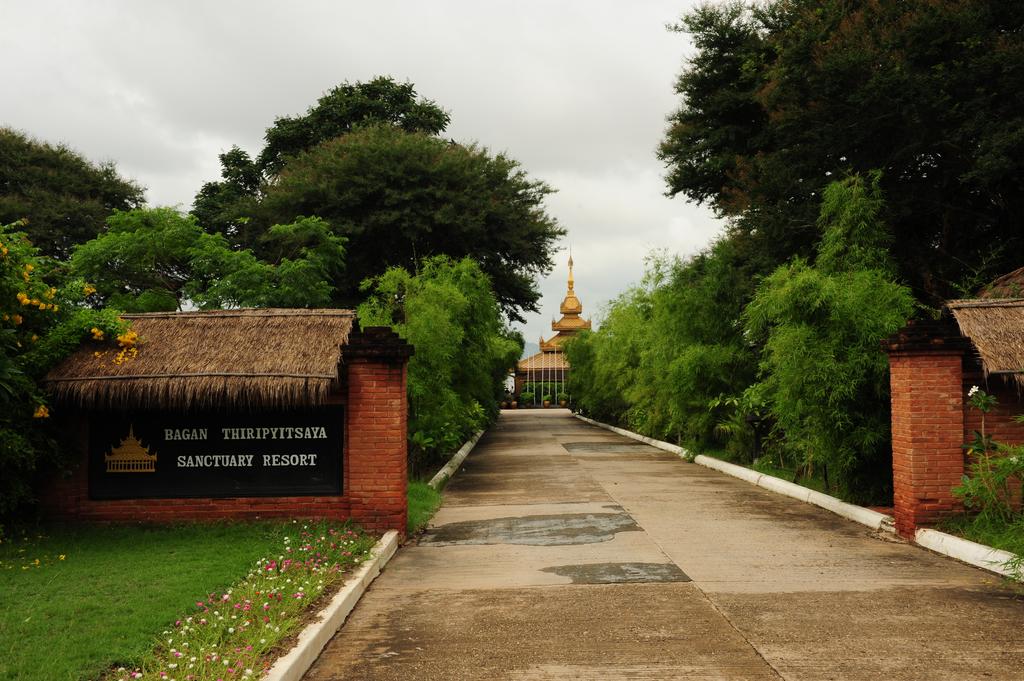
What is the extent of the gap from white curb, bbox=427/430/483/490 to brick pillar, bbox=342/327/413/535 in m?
5.44

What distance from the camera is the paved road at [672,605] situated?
5500 mm

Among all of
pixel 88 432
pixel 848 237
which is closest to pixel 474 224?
pixel 848 237

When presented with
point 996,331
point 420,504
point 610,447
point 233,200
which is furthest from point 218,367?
point 233,200

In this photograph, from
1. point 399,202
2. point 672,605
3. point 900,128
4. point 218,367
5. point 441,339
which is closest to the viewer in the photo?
point 672,605

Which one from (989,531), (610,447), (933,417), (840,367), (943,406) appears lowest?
(610,447)

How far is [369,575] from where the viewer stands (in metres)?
7.96

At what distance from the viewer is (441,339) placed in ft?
53.2

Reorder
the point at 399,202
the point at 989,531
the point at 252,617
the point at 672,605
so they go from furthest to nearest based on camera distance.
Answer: the point at 399,202 → the point at 989,531 → the point at 672,605 → the point at 252,617

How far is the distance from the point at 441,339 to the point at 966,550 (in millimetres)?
9916

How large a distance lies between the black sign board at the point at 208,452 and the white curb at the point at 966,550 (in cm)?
662

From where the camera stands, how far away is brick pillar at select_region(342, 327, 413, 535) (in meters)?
9.82

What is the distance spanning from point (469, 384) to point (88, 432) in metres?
10.4

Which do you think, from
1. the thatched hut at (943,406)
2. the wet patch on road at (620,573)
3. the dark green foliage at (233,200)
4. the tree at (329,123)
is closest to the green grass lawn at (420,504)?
the wet patch on road at (620,573)

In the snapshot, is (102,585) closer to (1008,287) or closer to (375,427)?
(375,427)
